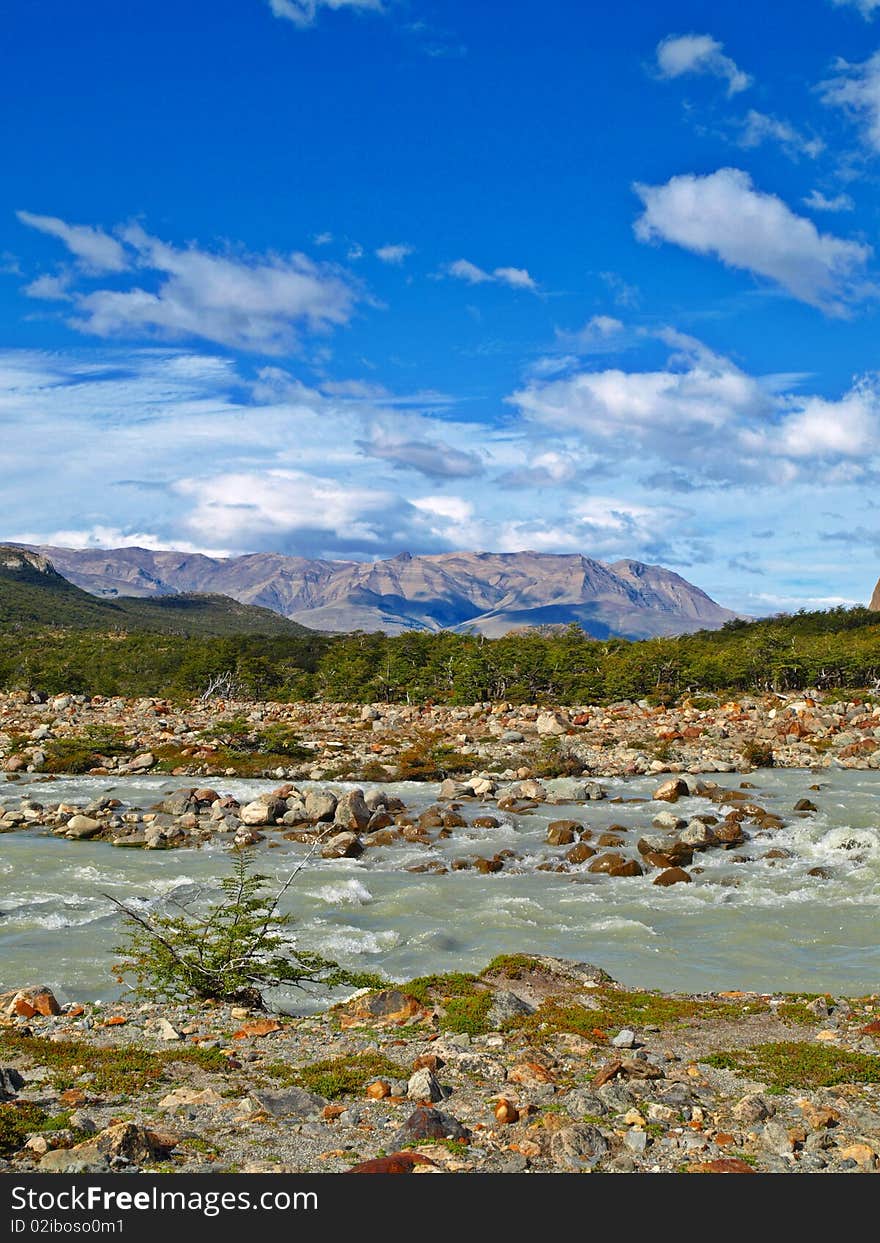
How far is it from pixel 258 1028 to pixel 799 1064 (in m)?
6.71

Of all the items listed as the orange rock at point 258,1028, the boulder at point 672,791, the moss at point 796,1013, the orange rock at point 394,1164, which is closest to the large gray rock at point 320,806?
the boulder at point 672,791

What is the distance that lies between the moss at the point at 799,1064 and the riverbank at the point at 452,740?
24.9 m

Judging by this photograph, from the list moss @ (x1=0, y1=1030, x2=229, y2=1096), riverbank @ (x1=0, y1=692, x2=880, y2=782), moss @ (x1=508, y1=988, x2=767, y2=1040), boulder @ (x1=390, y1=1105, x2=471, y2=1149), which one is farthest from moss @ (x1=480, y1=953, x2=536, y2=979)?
riverbank @ (x1=0, y1=692, x2=880, y2=782)

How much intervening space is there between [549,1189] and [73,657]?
7993 centimetres

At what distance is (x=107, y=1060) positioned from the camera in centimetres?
991

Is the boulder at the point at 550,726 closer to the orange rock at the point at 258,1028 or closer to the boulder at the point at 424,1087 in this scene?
the orange rock at the point at 258,1028

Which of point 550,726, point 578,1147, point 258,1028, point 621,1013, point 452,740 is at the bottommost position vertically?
point 258,1028

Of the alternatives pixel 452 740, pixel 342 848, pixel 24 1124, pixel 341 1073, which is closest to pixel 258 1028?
pixel 341 1073

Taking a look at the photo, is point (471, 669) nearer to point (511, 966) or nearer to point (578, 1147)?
point (511, 966)

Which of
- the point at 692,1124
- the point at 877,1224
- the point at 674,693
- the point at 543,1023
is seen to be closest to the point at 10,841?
the point at 543,1023

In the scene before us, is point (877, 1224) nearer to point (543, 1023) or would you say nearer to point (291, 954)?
point (543, 1023)

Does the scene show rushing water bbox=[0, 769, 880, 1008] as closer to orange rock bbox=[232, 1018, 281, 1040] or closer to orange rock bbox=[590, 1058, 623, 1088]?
orange rock bbox=[232, 1018, 281, 1040]

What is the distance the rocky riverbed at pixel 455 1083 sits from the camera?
24.9ft

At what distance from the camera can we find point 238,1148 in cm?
771
